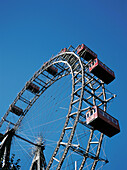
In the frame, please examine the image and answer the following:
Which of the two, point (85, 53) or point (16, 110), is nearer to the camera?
point (85, 53)

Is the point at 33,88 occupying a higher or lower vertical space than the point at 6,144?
higher

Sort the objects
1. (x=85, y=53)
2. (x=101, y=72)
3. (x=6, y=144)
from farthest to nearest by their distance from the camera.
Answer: (x=85, y=53) < (x=101, y=72) < (x=6, y=144)

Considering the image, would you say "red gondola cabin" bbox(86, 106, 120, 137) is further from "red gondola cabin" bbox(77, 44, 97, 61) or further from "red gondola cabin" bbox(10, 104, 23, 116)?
"red gondola cabin" bbox(10, 104, 23, 116)

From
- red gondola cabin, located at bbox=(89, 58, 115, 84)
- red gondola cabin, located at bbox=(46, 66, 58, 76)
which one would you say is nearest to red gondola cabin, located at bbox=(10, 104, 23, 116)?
red gondola cabin, located at bbox=(46, 66, 58, 76)

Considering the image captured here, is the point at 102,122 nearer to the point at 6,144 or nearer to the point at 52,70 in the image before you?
the point at 6,144

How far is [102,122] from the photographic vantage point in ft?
68.4

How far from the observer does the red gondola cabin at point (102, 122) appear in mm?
20688

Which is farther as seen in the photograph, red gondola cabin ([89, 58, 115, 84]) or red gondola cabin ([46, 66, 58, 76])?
red gondola cabin ([46, 66, 58, 76])

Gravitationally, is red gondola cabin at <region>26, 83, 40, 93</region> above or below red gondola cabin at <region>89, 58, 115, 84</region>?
below

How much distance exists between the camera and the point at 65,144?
20.3 metres

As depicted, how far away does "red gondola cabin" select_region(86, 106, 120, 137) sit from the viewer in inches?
814

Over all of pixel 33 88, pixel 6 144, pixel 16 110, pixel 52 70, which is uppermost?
pixel 52 70

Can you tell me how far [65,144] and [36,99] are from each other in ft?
50.6

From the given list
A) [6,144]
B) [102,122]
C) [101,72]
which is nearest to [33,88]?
[6,144]
